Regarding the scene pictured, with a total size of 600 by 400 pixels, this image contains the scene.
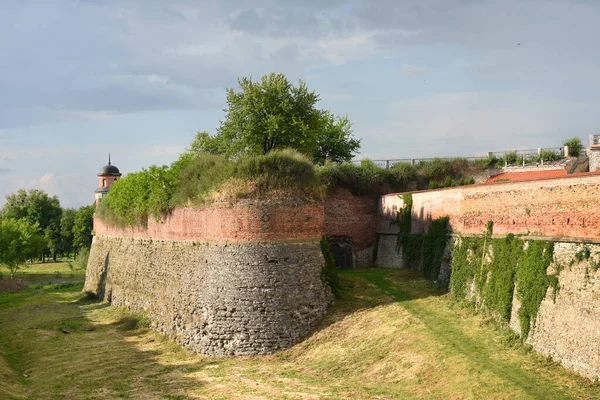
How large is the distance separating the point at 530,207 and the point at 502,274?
1.91 metres

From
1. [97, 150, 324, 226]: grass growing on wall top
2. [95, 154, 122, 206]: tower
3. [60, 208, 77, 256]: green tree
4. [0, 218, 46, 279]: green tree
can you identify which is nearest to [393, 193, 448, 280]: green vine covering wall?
[97, 150, 324, 226]: grass growing on wall top

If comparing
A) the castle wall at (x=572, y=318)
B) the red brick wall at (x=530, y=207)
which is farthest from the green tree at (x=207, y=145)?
the castle wall at (x=572, y=318)

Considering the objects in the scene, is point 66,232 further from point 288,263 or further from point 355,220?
point 288,263

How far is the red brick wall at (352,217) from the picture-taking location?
29375mm

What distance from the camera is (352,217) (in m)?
29.6

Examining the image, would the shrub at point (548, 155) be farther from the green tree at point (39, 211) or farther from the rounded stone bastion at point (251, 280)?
the green tree at point (39, 211)

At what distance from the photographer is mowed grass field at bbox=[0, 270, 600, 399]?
13320mm

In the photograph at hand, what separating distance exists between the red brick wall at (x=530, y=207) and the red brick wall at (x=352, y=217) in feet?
24.7

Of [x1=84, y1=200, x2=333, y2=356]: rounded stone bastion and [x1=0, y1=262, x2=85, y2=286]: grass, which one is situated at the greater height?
[x1=84, y1=200, x2=333, y2=356]: rounded stone bastion

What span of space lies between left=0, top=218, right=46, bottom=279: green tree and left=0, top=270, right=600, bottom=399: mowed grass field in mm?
24890

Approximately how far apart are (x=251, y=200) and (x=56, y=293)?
2663 centimetres

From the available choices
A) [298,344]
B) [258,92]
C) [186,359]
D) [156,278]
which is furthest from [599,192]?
[258,92]

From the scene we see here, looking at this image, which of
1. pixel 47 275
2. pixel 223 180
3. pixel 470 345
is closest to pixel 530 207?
pixel 470 345

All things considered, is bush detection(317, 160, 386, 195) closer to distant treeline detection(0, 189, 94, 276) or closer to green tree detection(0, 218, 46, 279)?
green tree detection(0, 218, 46, 279)
